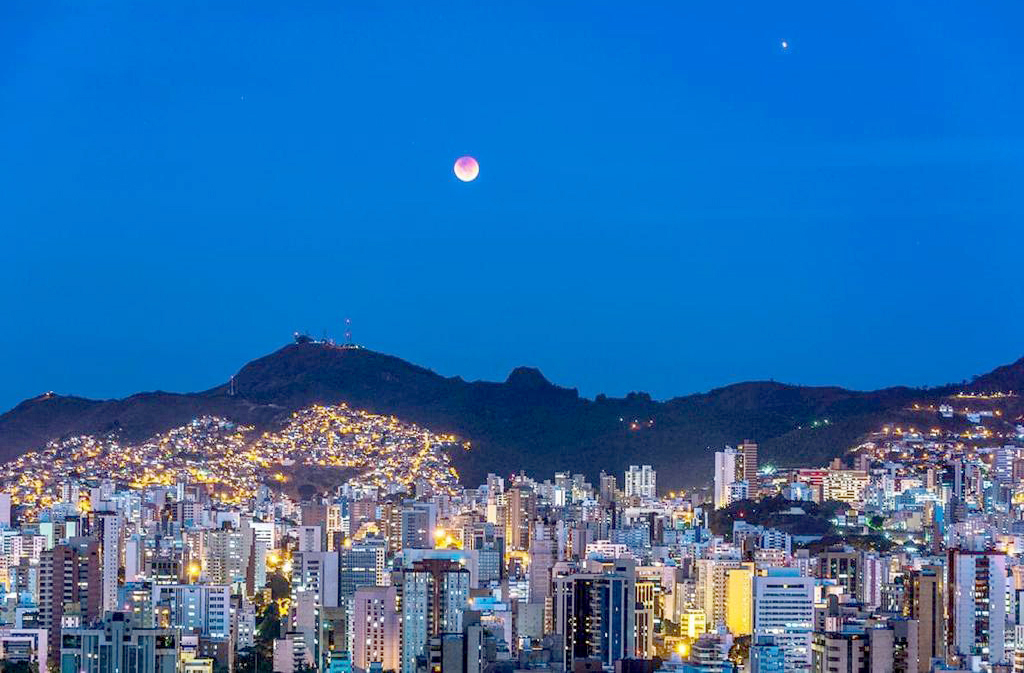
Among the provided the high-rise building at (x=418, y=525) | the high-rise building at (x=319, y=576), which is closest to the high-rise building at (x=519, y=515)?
the high-rise building at (x=418, y=525)

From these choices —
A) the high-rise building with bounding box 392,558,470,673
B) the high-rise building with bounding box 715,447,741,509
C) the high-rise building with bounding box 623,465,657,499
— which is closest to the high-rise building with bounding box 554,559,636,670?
the high-rise building with bounding box 392,558,470,673

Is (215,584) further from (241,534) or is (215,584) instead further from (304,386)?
(304,386)

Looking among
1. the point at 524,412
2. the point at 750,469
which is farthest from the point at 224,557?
the point at 524,412

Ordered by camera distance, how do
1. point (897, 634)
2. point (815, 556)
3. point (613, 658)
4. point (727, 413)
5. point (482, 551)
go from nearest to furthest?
point (897, 634)
point (613, 658)
point (815, 556)
point (482, 551)
point (727, 413)

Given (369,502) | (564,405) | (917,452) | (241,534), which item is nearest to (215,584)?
(241,534)

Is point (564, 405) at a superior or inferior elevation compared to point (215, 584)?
superior

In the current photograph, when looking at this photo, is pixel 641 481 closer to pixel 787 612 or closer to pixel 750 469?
pixel 750 469
